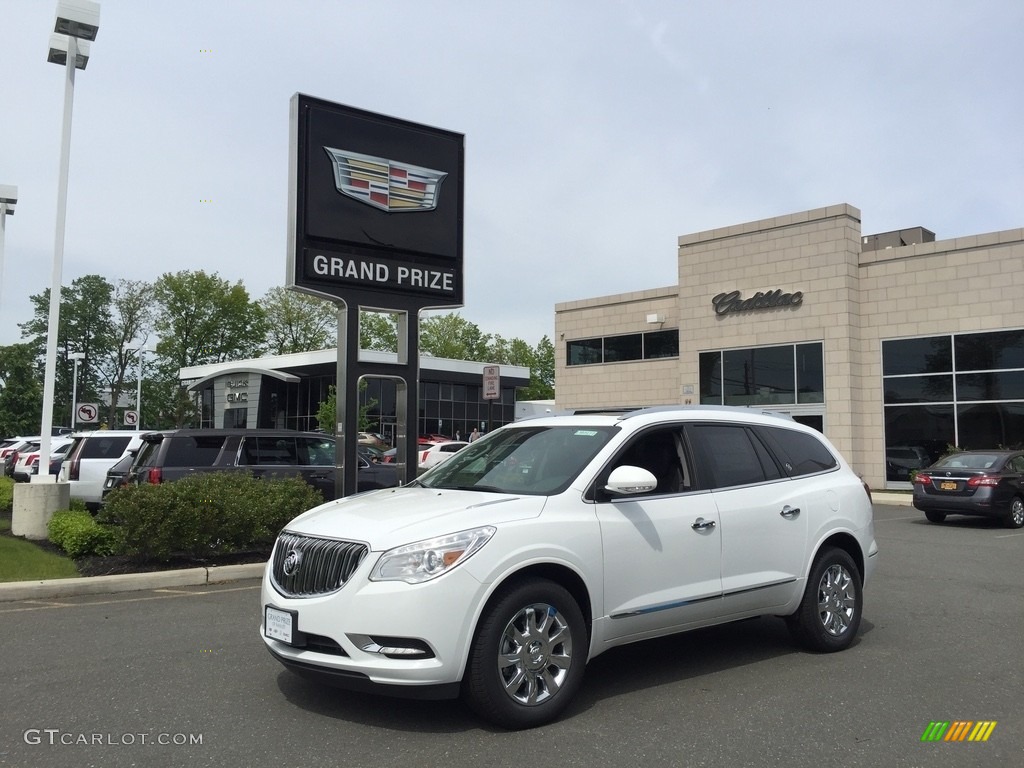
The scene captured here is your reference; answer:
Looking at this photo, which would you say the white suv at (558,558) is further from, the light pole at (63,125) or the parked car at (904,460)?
the parked car at (904,460)

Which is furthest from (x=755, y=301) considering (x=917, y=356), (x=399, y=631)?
(x=399, y=631)

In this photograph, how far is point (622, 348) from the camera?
1385 inches

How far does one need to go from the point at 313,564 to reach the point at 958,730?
144 inches

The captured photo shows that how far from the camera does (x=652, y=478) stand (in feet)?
16.9

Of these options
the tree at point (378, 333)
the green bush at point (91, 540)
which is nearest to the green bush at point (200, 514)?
the green bush at point (91, 540)

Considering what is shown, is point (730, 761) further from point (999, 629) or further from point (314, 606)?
point (999, 629)

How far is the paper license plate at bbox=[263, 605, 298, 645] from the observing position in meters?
4.72

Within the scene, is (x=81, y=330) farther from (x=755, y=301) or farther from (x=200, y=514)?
(x=200, y=514)

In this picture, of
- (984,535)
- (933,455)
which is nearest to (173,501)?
(984,535)

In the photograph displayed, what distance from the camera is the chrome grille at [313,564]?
4.64 meters

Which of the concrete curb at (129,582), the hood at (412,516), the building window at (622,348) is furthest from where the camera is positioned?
the building window at (622,348)
